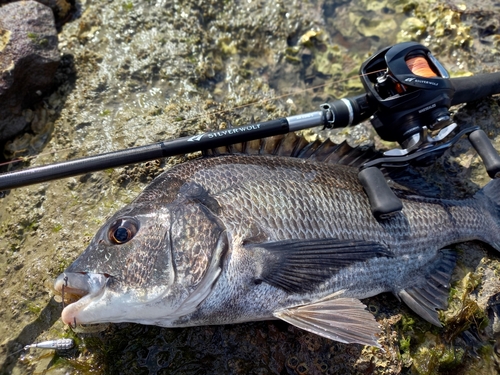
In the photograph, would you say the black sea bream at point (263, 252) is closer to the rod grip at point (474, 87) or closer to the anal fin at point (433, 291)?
the anal fin at point (433, 291)

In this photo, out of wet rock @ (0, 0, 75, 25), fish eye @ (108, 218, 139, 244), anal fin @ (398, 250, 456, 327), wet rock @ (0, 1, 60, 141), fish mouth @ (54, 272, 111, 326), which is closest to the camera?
fish mouth @ (54, 272, 111, 326)

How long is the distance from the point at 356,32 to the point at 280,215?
2829 mm

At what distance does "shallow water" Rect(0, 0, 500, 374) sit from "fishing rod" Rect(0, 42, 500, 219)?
57 cm

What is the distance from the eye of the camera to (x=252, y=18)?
162 inches

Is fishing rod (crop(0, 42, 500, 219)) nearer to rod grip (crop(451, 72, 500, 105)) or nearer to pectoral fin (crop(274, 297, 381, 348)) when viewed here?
rod grip (crop(451, 72, 500, 105))

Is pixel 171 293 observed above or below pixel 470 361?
above

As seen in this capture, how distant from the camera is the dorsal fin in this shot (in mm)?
2816

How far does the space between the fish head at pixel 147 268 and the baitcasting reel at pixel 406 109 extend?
1228mm

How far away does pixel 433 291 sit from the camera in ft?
9.50

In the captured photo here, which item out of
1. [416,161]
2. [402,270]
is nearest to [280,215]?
[402,270]

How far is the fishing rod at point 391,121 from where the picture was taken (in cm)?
267

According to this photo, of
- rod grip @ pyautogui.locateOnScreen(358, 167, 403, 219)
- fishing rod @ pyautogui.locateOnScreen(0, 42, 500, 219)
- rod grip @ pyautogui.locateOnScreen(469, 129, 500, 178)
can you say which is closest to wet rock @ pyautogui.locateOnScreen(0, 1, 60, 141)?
fishing rod @ pyautogui.locateOnScreen(0, 42, 500, 219)

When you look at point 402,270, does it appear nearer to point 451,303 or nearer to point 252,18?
point 451,303

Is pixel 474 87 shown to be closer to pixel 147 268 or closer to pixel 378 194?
pixel 378 194
